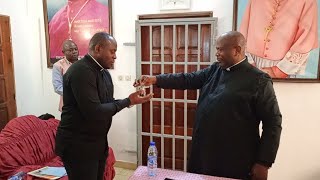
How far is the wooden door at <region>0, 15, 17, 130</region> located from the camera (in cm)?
332

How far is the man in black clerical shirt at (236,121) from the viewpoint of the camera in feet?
4.83

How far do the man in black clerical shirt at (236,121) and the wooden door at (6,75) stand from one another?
9.19 feet

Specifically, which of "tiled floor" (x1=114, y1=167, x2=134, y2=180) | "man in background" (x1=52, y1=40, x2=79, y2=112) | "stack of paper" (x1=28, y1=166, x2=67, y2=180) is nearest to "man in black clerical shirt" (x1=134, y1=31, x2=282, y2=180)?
"stack of paper" (x1=28, y1=166, x2=67, y2=180)

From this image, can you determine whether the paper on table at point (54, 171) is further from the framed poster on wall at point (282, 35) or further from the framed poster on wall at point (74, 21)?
the framed poster on wall at point (282, 35)

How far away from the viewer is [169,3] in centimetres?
296

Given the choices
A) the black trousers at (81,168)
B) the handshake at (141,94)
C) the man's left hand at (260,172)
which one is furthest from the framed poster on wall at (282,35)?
the black trousers at (81,168)

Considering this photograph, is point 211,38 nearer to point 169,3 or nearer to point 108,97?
point 169,3

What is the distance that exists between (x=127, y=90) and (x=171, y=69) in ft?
2.12

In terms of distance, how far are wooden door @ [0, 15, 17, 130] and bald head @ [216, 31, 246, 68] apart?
2.91 metres

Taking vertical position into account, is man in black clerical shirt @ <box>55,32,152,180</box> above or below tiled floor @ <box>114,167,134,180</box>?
above

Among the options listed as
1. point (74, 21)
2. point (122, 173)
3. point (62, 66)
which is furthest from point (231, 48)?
point (74, 21)

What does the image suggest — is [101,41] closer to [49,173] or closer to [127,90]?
[49,173]

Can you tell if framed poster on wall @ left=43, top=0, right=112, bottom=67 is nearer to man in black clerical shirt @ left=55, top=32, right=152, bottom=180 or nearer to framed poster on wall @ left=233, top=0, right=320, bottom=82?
framed poster on wall @ left=233, top=0, right=320, bottom=82

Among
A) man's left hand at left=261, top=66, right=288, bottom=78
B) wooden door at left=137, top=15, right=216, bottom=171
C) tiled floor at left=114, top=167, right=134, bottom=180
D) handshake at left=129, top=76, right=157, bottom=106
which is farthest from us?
tiled floor at left=114, top=167, right=134, bottom=180
